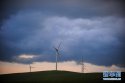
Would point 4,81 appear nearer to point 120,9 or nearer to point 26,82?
point 26,82

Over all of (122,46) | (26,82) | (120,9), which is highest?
(120,9)

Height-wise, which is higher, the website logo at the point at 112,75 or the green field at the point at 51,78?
the website logo at the point at 112,75

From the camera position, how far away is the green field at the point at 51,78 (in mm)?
13266

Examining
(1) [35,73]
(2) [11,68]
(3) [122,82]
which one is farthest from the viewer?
(1) [35,73]

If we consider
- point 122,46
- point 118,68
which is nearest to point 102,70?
point 118,68

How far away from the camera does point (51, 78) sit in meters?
14.5

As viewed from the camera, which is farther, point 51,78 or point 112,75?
point 51,78

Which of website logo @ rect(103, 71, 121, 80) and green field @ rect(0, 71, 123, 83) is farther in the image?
green field @ rect(0, 71, 123, 83)

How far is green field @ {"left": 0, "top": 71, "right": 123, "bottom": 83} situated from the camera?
13.3 m

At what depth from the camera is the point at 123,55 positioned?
1290 cm

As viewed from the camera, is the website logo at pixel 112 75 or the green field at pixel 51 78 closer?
the website logo at pixel 112 75

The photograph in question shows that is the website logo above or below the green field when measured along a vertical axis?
above

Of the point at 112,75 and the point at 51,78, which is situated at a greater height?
the point at 112,75

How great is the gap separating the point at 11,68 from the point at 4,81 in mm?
839
